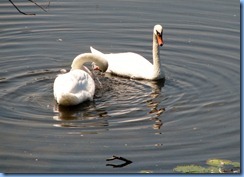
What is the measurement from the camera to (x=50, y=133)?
11.1m

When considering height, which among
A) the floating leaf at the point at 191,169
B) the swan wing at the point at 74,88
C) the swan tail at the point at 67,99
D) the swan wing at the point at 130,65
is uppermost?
the swan wing at the point at 130,65

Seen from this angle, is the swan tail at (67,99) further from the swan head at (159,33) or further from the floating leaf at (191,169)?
the floating leaf at (191,169)

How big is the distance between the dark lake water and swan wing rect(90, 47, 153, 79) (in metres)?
0.23

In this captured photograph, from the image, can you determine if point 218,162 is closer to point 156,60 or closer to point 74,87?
point 74,87

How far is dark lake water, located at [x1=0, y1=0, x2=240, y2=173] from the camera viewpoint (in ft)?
34.0

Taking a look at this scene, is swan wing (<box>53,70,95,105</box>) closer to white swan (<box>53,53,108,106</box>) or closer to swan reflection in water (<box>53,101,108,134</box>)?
white swan (<box>53,53,108,106</box>)

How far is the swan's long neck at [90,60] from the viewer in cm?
1353

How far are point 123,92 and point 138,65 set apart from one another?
4.98ft

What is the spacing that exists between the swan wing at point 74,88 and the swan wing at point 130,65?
1.43 m

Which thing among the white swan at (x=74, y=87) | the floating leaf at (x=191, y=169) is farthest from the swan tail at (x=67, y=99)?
the floating leaf at (x=191, y=169)

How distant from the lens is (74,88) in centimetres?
1260

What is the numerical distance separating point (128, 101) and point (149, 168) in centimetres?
275

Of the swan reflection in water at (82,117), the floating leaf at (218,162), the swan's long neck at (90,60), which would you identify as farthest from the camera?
Result: the swan's long neck at (90,60)

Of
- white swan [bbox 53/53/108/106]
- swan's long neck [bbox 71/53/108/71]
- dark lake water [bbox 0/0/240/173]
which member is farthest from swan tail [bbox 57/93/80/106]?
swan's long neck [bbox 71/53/108/71]
